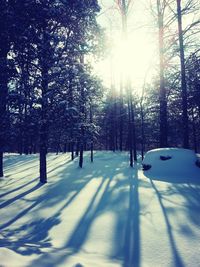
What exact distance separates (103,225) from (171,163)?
7.16 meters

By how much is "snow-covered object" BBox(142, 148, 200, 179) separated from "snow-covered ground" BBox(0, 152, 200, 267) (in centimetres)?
141

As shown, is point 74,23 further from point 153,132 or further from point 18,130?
point 153,132

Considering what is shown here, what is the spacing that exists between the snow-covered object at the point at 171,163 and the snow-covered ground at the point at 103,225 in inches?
55.4

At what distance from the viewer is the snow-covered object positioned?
11.7 m

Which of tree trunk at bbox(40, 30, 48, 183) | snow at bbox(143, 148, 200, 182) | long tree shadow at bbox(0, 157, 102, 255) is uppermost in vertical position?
tree trunk at bbox(40, 30, 48, 183)

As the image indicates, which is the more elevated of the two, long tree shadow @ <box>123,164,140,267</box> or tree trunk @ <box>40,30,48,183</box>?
tree trunk @ <box>40,30,48,183</box>

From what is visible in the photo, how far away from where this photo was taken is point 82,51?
39.5 ft

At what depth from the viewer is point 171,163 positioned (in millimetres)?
12086

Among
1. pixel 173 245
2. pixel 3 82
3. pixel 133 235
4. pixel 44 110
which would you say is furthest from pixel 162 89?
pixel 173 245

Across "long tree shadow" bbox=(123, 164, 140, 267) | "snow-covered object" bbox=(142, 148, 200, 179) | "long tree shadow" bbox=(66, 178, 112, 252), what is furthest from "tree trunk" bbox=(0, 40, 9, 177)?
"snow-covered object" bbox=(142, 148, 200, 179)

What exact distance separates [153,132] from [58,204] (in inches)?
1071

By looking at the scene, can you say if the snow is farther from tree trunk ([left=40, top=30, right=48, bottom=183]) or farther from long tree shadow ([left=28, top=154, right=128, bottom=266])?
tree trunk ([left=40, top=30, right=48, bottom=183])

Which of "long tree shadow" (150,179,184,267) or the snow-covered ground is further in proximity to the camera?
the snow-covered ground

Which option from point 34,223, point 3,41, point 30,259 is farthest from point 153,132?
point 30,259
